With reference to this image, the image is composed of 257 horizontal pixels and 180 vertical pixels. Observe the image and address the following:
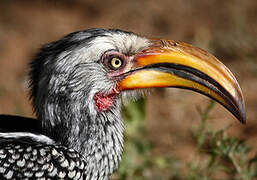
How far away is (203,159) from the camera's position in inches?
204

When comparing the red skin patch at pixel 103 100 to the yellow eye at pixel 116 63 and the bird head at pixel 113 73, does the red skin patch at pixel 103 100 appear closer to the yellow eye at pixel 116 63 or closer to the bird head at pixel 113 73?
the bird head at pixel 113 73

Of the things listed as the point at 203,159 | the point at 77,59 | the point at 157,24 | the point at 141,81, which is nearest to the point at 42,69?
the point at 77,59

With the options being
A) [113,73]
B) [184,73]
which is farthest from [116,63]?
[184,73]

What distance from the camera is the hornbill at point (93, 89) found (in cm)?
320

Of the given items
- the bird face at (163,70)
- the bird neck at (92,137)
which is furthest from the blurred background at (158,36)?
the bird face at (163,70)

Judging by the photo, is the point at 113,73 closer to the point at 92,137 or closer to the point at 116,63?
the point at 116,63

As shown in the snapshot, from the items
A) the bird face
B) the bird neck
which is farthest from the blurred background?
the bird face

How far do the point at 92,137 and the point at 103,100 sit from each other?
0.22 m

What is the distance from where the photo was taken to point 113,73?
3367 millimetres

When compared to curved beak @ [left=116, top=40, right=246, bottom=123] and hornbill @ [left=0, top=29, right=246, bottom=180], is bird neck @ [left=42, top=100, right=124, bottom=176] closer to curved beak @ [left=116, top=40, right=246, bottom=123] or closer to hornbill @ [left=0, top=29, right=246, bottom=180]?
hornbill @ [left=0, top=29, right=246, bottom=180]

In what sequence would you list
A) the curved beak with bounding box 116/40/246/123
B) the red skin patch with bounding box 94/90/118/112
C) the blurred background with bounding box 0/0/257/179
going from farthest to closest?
1. the blurred background with bounding box 0/0/257/179
2. the red skin patch with bounding box 94/90/118/112
3. the curved beak with bounding box 116/40/246/123

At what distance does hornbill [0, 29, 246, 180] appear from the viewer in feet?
10.5

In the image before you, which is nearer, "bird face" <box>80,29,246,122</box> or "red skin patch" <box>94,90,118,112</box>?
"bird face" <box>80,29,246,122</box>

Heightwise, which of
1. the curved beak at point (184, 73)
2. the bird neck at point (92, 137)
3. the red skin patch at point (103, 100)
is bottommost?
the bird neck at point (92, 137)
